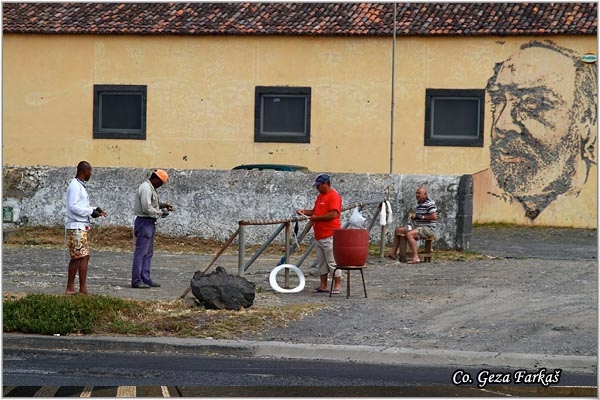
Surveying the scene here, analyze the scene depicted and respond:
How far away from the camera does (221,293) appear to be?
13.5 m

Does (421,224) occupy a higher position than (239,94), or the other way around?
(239,94)

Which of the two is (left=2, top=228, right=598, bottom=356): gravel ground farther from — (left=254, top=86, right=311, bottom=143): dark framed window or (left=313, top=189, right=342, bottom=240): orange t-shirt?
(left=254, top=86, right=311, bottom=143): dark framed window

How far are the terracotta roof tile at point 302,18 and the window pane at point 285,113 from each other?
1734 mm

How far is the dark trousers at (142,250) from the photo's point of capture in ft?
51.9

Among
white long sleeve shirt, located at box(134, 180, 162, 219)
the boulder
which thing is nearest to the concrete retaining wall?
white long sleeve shirt, located at box(134, 180, 162, 219)

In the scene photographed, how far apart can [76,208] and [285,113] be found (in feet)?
56.6

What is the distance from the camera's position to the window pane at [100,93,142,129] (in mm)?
31891

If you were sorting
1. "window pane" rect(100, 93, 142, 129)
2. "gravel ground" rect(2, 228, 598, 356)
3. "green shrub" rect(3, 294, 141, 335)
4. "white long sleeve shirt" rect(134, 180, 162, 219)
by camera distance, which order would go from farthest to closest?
1. "window pane" rect(100, 93, 142, 129)
2. "white long sleeve shirt" rect(134, 180, 162, 219)
3. "gravel ground" rect(2, 228, 598, 356)
4. "green shrub" rect(3, 294, 141, 335)

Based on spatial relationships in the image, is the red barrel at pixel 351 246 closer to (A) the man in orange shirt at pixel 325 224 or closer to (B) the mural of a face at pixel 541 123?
(A) the man in orange shirt at pixel 325 224

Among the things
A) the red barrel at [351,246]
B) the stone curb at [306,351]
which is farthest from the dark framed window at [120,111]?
the stone curb at [306,351]

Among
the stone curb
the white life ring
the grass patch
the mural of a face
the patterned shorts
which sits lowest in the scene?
the stone curb

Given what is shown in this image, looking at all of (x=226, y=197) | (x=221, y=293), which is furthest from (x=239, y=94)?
(x=221, y=293)

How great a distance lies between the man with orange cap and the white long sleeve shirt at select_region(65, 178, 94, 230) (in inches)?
58.2

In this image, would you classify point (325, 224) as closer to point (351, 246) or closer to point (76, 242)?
point (351, 246)
